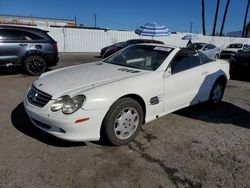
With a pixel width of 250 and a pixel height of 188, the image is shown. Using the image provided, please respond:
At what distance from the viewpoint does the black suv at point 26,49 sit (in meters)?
7.95

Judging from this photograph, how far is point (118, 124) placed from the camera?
3.50 m

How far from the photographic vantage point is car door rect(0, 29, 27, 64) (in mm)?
7887

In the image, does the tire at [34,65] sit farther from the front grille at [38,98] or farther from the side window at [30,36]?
the front grille at [38,98]

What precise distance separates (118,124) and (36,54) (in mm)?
5993

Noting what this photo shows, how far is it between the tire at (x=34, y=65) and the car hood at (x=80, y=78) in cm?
459

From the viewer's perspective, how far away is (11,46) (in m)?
7.97

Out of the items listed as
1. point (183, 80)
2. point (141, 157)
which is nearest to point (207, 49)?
point (183, 80)

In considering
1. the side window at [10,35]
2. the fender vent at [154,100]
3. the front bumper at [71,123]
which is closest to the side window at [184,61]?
the fender vent at [154,100]

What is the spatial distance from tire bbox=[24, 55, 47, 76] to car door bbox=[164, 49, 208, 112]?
5.54 meters

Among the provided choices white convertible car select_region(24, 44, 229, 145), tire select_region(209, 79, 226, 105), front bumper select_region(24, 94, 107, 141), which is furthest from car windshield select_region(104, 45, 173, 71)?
tire select_region(209, 79, 226, 105)

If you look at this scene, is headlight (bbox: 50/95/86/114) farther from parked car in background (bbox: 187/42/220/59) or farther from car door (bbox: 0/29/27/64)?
parked car in background (bbox: 187/42/220/59)

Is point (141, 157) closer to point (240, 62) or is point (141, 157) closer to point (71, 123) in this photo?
point (71, 123)

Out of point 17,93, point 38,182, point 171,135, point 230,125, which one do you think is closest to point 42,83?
point 38,182

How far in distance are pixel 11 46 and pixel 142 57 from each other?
526 cm
